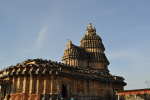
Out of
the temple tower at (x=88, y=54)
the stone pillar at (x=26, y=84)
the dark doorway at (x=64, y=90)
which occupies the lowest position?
the dark doorway at (x=64, y=90)

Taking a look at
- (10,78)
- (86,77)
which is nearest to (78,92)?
(86,77)

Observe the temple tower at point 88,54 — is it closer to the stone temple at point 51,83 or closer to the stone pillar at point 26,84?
the stone temple at point 51,83

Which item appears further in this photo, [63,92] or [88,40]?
[88,40]

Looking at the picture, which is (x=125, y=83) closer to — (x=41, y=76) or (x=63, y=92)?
(x=63, y=92)

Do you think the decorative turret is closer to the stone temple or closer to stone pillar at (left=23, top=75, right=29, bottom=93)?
the stone temple

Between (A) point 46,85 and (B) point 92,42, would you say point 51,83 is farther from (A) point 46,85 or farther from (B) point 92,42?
(B) point 92,42

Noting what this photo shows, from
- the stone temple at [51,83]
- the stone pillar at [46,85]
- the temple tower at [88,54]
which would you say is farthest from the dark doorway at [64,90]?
the temple tower at [88,54]

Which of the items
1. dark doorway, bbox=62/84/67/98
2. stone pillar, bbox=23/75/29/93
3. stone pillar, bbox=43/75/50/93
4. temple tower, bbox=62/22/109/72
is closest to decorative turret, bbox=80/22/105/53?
temple tower, bbox=62/22/109/72

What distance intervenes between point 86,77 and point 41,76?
12934mm

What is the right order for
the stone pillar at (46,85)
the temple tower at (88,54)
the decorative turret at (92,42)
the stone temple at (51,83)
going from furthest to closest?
the decorative turret at (92,42), the temple tower at (88,54), the stone pillar at (46,85), the stone temple at (51,83)

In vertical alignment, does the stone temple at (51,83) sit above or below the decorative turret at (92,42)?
below

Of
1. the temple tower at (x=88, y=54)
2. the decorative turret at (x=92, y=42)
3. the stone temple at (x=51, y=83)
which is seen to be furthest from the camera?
the decorative turret at (x=92, y=42)

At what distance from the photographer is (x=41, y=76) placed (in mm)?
33875

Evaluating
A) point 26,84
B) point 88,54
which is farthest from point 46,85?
point 88,54
